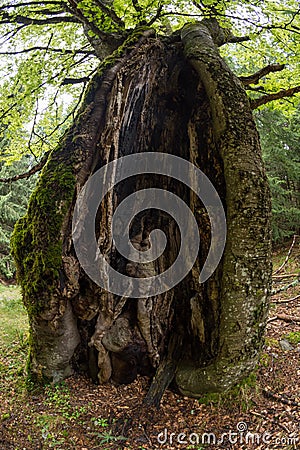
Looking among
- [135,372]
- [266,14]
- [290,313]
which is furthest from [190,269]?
[266,14]

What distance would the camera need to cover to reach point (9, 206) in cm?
1338

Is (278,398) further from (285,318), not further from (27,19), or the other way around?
(27,19)

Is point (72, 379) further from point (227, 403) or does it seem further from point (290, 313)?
point (290, 313)

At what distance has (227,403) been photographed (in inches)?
138

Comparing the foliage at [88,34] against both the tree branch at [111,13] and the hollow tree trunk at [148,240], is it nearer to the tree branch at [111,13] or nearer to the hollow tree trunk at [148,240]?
the tree branch at [111,13]

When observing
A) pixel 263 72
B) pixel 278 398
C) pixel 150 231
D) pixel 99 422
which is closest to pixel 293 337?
pixel 278 398

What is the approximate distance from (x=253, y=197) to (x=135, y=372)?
237 cm

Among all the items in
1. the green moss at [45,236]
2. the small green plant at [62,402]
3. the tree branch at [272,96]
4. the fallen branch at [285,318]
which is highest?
the tree branch at [272,96]

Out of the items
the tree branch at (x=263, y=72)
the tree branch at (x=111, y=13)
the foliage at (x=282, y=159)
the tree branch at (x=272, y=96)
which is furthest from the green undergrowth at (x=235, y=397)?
the foliage at (x=282, y=159)

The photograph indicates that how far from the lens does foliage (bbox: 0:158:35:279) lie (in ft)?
43.3

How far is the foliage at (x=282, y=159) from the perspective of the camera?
11.8m
